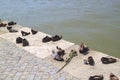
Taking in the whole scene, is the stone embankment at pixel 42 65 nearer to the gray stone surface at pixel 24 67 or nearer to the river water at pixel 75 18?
the gray stone surface at pixel 24 67

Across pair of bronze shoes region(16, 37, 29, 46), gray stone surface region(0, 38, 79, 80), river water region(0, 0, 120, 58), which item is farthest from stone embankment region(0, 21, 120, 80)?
river water region(0, 0, 120, 58)

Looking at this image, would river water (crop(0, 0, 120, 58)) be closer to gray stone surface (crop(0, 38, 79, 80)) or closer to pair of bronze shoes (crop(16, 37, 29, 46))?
pair of bronze shoes (crop(16, 37, 29, 46))

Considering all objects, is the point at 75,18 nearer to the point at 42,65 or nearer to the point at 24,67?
the point at 42,65

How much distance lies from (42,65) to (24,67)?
0.59 m

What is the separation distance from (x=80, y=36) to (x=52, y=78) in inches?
200

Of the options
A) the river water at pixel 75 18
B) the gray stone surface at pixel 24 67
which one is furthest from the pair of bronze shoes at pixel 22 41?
the river water at pixel 75 18

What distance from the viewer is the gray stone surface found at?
6.94 meters

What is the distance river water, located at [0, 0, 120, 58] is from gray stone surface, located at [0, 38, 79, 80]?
3201 mm

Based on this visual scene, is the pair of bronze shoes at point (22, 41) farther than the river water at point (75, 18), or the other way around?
the river water at point (75, 18)

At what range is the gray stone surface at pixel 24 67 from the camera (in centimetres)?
694

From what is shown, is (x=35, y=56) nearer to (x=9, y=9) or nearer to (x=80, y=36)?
(x=80, y=36)

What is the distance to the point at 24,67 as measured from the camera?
750cm

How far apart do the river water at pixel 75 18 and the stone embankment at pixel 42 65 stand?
82.4 inches

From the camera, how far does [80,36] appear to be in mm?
11562
